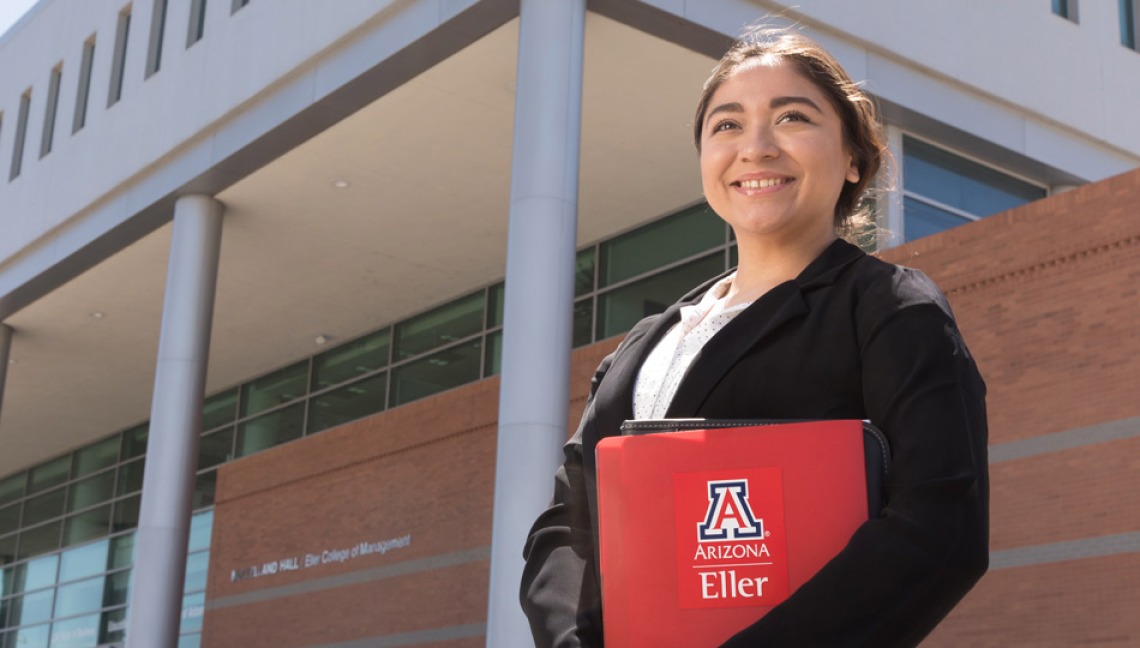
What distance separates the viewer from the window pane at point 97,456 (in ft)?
116

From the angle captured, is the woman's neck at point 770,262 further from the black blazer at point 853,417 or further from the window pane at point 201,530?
the window pane at point 201,530

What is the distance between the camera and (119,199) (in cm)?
2198

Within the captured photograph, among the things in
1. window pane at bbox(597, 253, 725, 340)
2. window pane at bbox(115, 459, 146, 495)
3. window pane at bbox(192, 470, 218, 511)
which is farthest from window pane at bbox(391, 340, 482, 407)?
window pane at bbox(115, 459, 146, 495)

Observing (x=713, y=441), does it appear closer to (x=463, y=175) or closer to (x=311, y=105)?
(x=311, y=105)

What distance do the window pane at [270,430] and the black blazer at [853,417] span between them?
27.2 m

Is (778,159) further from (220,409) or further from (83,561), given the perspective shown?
(83,561)

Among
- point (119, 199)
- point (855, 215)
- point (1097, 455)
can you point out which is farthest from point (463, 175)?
point (855, 215)

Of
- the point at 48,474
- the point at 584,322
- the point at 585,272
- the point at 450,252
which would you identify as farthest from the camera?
the point at 48,474

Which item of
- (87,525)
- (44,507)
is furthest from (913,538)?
(44,507)

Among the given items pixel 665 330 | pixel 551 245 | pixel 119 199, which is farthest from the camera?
pixel 119 199

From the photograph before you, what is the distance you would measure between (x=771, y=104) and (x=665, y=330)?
370 millimetres

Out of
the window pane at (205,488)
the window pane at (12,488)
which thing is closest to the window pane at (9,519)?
the window pane at (12,488)

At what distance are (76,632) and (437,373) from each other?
1314 centimetres

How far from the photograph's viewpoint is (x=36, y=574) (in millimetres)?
35844
